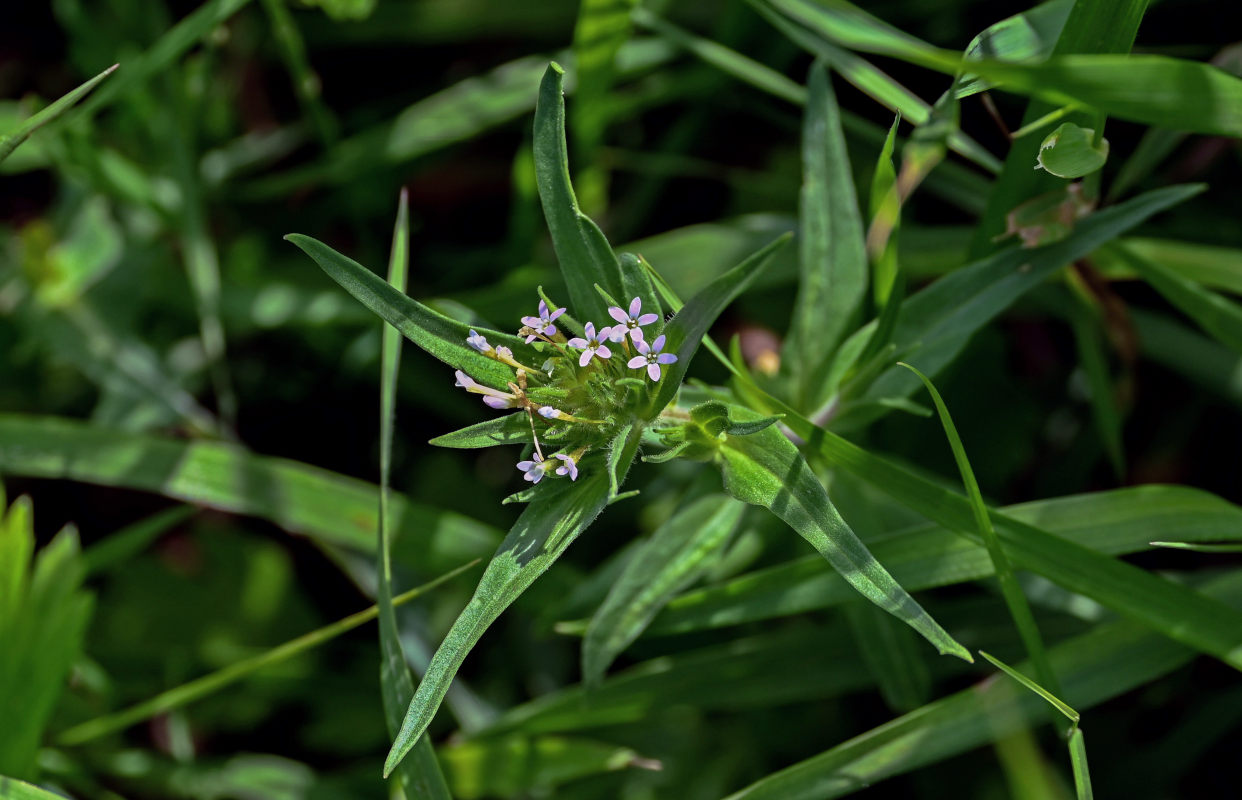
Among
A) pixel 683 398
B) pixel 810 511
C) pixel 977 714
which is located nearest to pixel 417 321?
pixel 683 398

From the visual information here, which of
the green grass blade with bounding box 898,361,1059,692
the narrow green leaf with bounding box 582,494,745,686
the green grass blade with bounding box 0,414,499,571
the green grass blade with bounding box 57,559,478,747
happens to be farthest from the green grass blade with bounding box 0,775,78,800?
the green grass blade with bounding box 898,361,1059,692

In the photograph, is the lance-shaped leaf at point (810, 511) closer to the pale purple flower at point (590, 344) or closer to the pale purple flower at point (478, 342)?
the pale purple flower at point (590, 344)

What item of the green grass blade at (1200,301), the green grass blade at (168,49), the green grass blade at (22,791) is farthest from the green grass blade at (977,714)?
the green grass blade at (168,49)

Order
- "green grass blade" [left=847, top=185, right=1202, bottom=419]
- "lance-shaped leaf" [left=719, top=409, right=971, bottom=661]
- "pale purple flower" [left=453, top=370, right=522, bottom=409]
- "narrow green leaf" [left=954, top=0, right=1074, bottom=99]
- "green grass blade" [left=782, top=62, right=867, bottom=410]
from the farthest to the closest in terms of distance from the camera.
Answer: "green grass blade" [left=782, top=62, right=867, bottom=410]
"green grass blade" [left=847, top=185, right=1202, bottom=419]
"narrow green leaf" [left=954, top=0, right=1074, bottom=99]
"pale purple flower" [left=453, top=370, right=522, bottom=409]
"lance-shaped leaf" [left=719, top=409, right=971, bottom=661]

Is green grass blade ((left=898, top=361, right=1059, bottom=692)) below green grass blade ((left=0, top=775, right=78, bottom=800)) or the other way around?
the other way around

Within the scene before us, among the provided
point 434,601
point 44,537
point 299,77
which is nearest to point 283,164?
point 299,77

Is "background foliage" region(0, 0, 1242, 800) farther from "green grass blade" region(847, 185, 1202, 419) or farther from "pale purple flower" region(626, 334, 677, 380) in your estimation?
"pale purple flower" region(626, 334, 677, 380)
